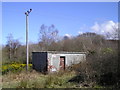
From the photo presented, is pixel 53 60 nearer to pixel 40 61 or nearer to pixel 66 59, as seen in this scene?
pixel 40 61

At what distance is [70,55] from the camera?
24.8 m

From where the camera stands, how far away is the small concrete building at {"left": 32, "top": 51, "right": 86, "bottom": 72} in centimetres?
2275

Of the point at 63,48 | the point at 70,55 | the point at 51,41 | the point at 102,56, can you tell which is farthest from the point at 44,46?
the point at 102,56

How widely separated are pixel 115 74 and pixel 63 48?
25.8 m

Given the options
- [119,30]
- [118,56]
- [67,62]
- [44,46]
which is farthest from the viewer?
[44,46]

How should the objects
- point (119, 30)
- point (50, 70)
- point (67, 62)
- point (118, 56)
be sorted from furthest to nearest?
point (67, 62), point (50, 70), point (119, 30), point (118, 56)

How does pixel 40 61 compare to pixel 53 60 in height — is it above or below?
below

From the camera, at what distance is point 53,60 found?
2311cm

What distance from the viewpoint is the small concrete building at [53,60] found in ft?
74.6

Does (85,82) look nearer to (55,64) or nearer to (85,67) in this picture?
(85,67)

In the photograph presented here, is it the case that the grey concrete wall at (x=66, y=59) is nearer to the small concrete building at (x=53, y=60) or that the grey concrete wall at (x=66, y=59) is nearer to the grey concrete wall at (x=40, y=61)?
the small concrete building at (x=53, y=60)

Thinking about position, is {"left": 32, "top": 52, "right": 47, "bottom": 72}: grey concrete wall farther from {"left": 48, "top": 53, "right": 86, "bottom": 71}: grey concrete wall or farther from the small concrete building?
{"left": 48, "top": 53, "right": 86, "bottom": 71}: grey concrete wall

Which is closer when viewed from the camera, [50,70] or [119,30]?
[119,30]

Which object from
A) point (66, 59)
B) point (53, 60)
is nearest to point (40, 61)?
point (53, 60)
